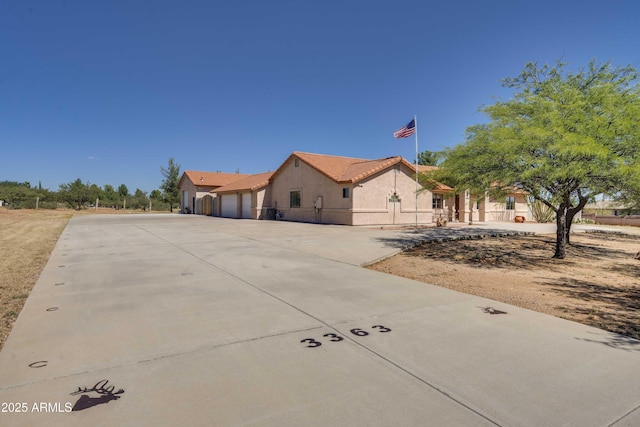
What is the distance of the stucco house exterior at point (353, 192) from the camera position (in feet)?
77.1

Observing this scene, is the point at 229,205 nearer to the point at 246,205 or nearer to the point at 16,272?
the point at 246,205

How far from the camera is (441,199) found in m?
28.6

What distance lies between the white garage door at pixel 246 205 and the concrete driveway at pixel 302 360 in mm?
→ 27564

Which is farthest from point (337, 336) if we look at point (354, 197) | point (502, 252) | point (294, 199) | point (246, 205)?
point (246, 205)

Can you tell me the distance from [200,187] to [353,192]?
1070 inches

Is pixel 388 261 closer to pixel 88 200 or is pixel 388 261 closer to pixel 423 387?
pixel 423 387

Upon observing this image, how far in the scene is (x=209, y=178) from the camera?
45656 millimetres

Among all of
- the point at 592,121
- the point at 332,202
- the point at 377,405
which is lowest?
the point at 377,405

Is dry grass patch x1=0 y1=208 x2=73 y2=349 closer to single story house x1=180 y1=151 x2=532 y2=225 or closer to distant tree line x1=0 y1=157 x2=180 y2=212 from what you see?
single story house x1=180 y1=151 x2=532 y2=225

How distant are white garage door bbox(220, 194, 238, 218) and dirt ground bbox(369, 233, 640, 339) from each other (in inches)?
1036

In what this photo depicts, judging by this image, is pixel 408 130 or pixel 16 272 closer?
pixel 16 272

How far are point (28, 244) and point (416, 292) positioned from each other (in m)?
14.6

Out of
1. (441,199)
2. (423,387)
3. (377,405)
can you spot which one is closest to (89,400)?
(377,405)

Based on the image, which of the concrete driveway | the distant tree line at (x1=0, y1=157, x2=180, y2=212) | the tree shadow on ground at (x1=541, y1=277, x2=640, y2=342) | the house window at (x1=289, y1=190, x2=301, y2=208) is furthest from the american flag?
the distant tree line at (x1=0, y1=157, x2=180, y2=212)
